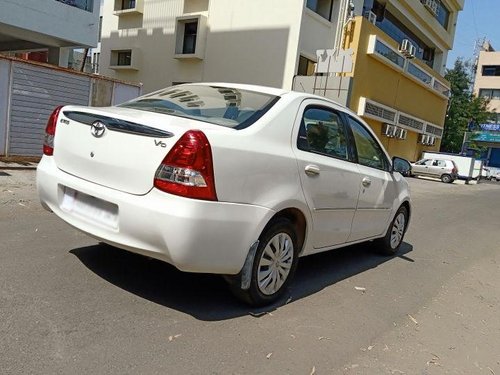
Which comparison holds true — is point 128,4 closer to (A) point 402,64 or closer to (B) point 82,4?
(B) point 82,4

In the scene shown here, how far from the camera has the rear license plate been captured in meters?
3.34

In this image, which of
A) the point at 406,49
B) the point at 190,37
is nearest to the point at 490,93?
the point at 406,49

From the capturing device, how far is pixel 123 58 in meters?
25.5

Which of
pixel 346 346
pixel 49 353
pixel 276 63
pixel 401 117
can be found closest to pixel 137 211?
pixel 49 353

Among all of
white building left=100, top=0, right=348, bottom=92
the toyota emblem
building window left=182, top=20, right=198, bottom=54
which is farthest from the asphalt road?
building window left=182, top=20, right=198, bottom=54

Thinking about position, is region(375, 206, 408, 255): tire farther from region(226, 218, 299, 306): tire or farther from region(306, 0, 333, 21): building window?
region(306, 0, 333, 21): building window

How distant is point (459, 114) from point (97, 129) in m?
46.5

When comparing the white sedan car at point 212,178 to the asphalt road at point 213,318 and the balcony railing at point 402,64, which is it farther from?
the balcony railing at point 402,64

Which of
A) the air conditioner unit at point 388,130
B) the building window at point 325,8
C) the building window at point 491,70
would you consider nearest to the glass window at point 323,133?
the building window at point 325,8

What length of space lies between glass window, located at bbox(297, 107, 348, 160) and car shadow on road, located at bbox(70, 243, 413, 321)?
126cm

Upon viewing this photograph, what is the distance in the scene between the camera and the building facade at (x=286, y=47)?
18266mm

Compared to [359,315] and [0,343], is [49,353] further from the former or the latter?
[359,315]

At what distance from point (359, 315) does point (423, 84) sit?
96.9 feet

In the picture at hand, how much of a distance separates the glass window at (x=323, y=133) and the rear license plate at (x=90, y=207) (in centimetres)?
157
